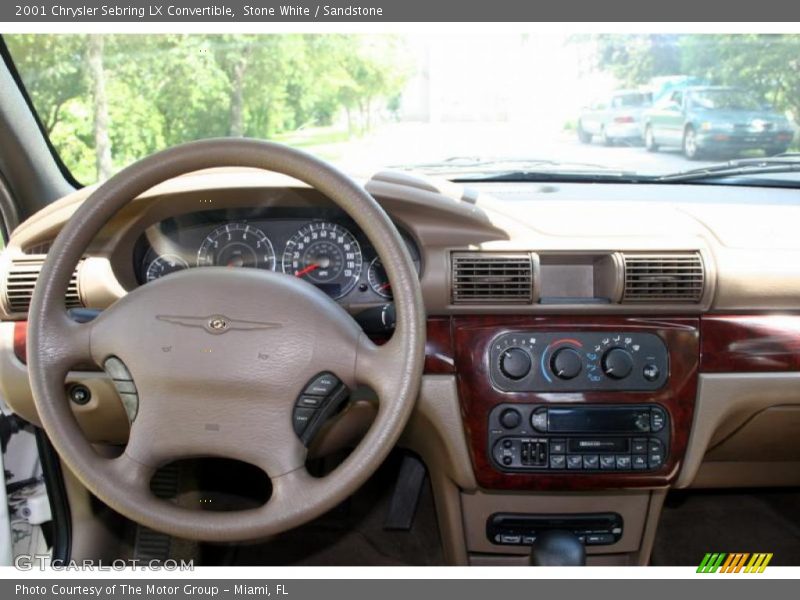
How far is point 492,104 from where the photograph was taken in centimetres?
272

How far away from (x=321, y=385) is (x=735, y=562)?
5.90 ft

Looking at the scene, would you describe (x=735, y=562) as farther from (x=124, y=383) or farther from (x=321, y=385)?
(x=124, y=383)

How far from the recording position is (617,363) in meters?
2.12

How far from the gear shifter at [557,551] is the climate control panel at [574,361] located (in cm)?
47

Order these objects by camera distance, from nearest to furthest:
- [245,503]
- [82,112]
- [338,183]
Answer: [338,183] → [82,112] → [245,503]

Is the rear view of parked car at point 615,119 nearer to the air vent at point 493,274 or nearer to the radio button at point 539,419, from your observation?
the air vent at point 493,274

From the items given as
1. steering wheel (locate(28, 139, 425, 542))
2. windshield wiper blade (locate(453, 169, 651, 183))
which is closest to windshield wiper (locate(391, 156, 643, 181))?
windshield wiper blade (locate(453, 169, 651, 183))

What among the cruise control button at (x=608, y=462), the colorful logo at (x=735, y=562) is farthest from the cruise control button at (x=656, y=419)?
the colorful logo at (x=735, y=562)

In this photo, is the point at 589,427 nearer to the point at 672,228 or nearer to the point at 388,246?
the point at 672,228

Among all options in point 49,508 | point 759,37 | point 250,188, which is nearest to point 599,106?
point 759,37

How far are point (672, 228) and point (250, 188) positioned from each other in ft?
3.55

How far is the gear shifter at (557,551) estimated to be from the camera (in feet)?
7.30

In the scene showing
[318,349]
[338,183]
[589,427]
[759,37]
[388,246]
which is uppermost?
[759,37]

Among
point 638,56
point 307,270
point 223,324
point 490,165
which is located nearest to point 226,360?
point 223,324
